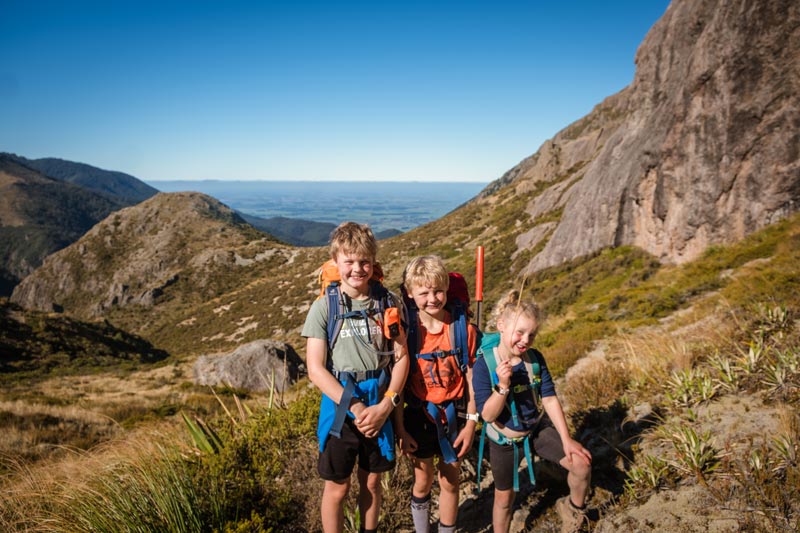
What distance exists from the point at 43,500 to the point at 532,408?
3926 mm

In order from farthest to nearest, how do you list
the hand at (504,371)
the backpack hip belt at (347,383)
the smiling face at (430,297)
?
1. the smiling face at (430,297)
2. the backpack hip belt at (347,383)
3. the hand at (504,371)

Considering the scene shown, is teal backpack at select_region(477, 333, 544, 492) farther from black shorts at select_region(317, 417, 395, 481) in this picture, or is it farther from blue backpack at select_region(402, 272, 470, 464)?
black shorts at select_region(317, 417, 395, 481)

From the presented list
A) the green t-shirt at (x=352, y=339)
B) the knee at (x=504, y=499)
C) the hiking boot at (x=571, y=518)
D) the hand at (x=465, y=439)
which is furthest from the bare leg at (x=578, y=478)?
the green t-shirt at (x=352, y=339)

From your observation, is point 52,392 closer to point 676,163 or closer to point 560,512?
point 560,512

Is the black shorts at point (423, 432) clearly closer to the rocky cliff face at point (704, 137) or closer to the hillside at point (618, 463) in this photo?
the hillside at point (618, 463)

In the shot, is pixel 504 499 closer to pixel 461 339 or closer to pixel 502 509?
pixel 502 509

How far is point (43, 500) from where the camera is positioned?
295cm

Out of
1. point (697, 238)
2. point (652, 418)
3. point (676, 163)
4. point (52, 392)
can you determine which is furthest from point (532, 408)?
→ point (52, 392)

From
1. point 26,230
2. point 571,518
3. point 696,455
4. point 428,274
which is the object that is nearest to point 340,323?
point 428,274

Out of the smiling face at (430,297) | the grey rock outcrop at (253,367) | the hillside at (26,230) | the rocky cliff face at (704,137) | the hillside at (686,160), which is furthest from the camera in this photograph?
the hillside at (26,230)

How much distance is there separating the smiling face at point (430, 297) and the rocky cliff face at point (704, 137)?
14.6 m

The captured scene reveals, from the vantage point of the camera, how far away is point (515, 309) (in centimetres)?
267

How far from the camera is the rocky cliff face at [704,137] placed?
1162cm

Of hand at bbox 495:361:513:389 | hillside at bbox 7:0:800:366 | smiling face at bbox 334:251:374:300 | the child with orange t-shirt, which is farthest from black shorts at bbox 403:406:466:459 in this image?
hillside at bbox 7:0:800:366
